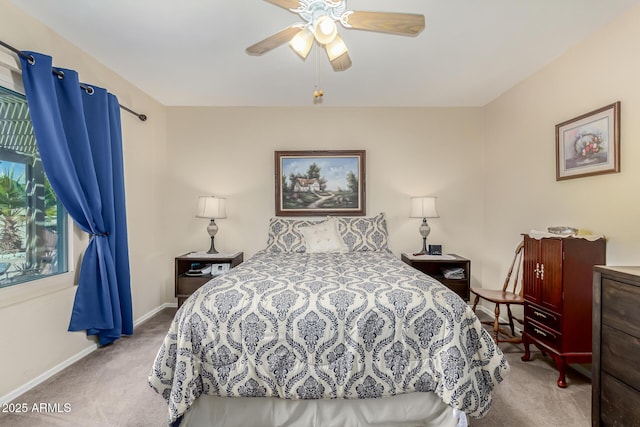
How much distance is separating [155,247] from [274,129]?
2.03m

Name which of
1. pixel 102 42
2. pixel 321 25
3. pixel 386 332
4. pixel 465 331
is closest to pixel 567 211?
pixel 465 331

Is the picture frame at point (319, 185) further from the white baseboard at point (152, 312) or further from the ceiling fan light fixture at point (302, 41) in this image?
the ceiling fan light fixture at point (302, 41)

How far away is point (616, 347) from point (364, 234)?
2046mm

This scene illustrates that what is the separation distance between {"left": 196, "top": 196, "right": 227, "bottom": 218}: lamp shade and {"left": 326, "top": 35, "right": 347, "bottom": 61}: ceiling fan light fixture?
7.48 ft

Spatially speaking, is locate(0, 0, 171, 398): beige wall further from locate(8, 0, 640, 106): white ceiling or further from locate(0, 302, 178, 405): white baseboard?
locate(8, 0, 640, 106): white ceiling

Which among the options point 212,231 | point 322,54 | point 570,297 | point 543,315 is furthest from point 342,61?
point 212,231

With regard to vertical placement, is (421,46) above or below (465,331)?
above

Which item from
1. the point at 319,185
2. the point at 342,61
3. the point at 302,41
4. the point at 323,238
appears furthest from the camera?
the point at 319,185

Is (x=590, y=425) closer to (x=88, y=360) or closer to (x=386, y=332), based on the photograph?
(x=386, y=332)

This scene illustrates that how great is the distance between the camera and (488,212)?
143 inches

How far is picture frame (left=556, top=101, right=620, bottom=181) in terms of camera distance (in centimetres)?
205

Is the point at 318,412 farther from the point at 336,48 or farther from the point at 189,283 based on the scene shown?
the point at 189,283

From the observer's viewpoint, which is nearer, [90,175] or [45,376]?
[45,376]

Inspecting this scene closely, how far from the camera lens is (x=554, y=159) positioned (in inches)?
103
